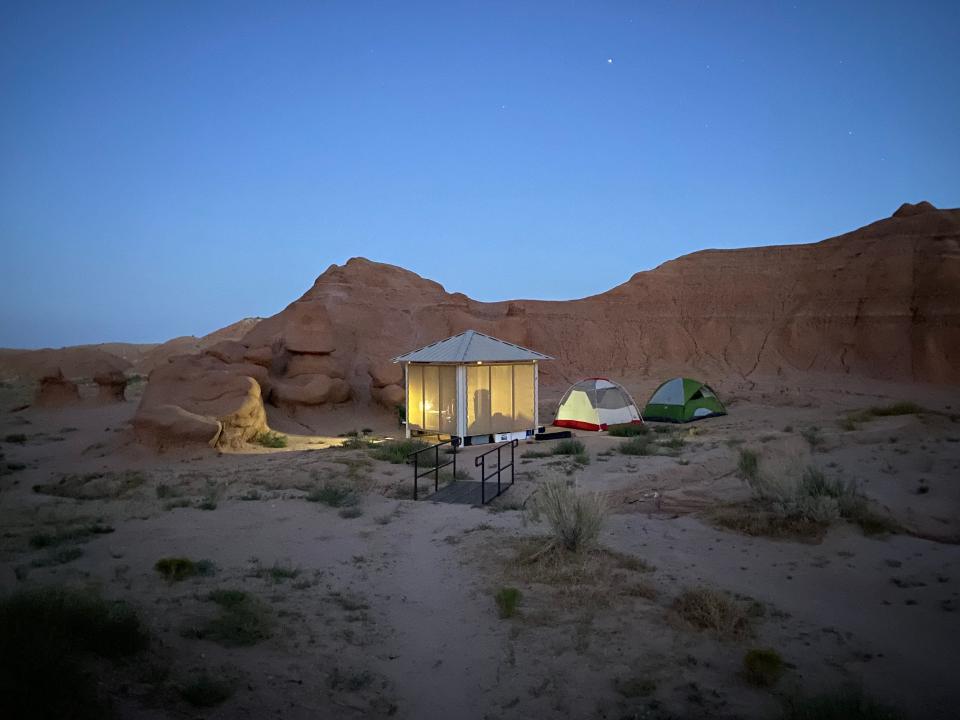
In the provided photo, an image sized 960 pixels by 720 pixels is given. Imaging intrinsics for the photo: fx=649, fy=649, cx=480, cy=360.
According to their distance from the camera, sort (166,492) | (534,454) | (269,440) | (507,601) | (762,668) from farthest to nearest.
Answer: (269,440), (534,454), (166,492), (507,601), (762,668)

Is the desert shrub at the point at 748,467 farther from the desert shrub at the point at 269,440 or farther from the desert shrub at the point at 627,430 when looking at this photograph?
the desert shrub at the point at 269,440

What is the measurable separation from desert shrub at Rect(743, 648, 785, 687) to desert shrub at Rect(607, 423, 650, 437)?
14557 mm

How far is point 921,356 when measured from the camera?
3112cm

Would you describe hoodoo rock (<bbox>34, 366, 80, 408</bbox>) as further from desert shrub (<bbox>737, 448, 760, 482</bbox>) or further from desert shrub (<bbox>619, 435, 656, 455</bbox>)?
desert shrub (<bbox>737, 448, 760, 482</bbox>)

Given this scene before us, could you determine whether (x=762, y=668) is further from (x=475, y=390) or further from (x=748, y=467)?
(x=475, y=390)

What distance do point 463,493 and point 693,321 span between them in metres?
30.7

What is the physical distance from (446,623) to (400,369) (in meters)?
20.2

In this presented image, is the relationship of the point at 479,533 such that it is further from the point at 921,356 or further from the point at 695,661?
the point at 921,356

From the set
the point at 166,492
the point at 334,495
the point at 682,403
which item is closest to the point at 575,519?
the point at 334,495

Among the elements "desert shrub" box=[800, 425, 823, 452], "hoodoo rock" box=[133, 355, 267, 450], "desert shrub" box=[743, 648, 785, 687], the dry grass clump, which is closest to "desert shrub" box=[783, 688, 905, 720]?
"desert shrub" box=[743, 648, 785, 687]

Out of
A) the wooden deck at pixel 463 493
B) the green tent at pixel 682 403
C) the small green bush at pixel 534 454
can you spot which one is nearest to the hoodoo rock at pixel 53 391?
the small green bush at pixel 534 454

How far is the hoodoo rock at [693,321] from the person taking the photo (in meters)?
26.0

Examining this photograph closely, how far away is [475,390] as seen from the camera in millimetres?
19484

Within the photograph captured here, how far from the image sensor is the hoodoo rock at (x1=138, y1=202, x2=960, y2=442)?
26.0 meters
